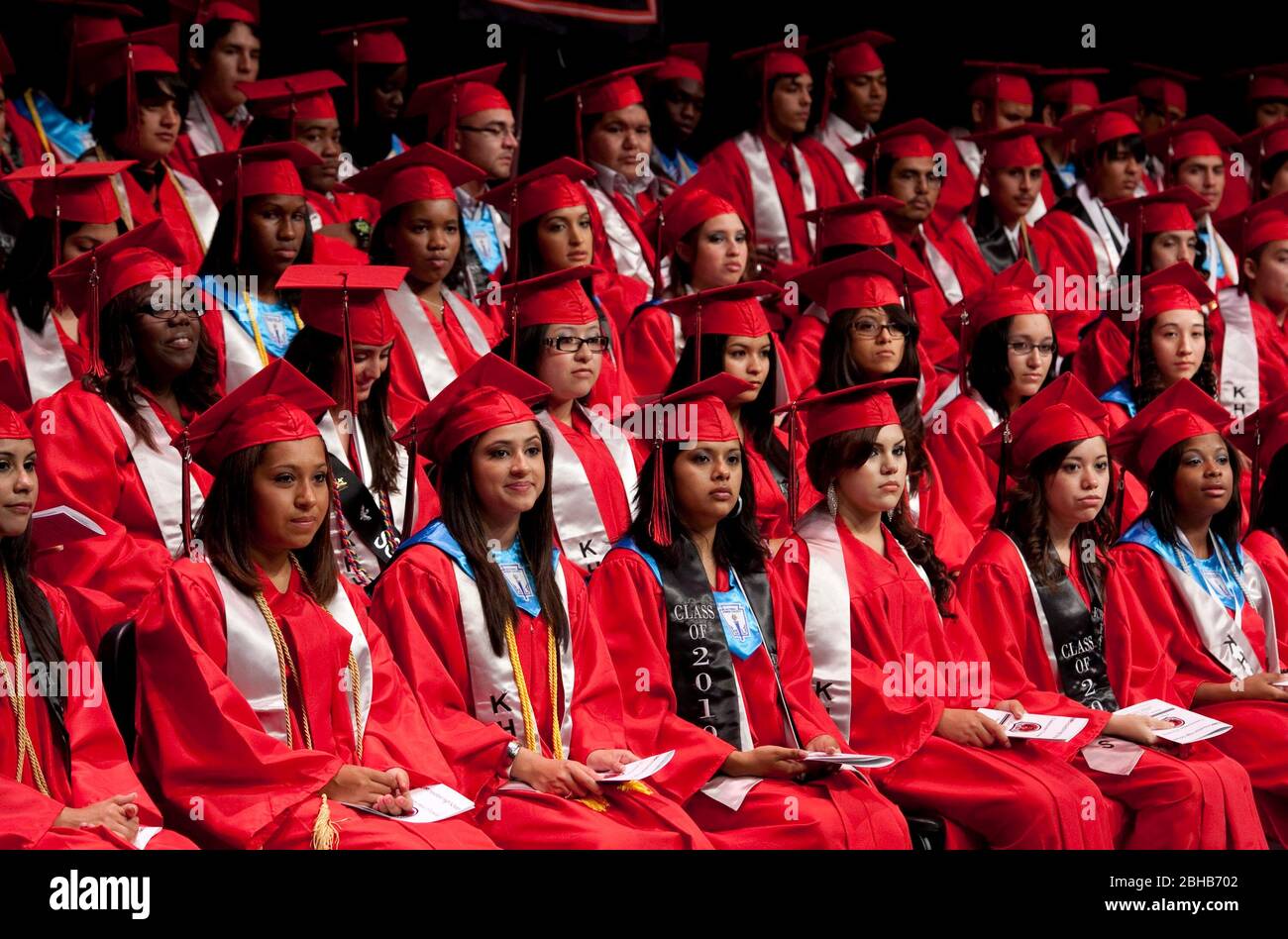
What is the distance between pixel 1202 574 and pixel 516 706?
2156mm

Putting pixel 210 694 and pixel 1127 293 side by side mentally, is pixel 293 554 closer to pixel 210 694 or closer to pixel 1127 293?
pixel 210 694

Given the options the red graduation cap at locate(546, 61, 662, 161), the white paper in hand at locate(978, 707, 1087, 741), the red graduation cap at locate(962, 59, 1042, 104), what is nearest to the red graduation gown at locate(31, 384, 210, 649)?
the white paper in hand at locate(978, 707, 1087, 741)

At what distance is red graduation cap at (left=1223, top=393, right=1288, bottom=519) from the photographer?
5.42 m

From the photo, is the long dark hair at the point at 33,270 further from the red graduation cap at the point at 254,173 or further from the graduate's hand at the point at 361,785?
the graduate's hand at the point at 361,785

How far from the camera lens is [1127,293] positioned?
643 cm

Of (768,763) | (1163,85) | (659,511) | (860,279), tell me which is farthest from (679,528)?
(1163,85)

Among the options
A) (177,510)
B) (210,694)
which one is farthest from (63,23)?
(210,694)

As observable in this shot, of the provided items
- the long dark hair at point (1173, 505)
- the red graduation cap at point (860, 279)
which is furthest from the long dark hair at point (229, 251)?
the long dark hair at point (1173, 505)

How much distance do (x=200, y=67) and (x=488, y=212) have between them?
1319 millimetres

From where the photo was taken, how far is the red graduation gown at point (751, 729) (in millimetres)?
3895

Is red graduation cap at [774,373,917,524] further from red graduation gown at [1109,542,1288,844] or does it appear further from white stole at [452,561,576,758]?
white stole at [452,561,576,758]

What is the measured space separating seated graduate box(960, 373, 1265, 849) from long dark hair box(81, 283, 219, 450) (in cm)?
207

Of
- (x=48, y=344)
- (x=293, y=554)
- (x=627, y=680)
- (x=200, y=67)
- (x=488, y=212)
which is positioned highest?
(x=200, y=67)

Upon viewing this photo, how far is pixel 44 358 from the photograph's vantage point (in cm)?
480
